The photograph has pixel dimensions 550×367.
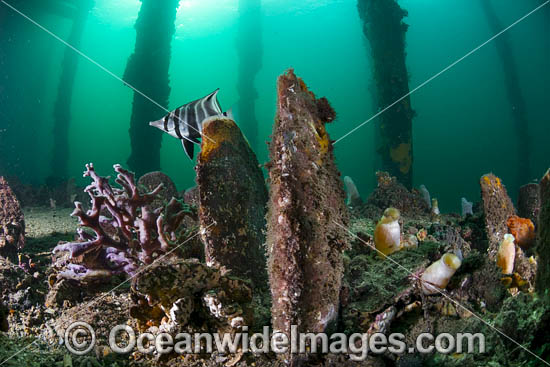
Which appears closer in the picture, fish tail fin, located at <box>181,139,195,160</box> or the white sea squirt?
the white sea squirt

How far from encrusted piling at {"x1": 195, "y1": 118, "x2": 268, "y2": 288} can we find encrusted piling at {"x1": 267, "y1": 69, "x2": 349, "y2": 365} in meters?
0.79

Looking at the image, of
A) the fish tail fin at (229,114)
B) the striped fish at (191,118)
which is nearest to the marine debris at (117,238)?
the striped fish at (191,118)

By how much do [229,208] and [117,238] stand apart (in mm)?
1373

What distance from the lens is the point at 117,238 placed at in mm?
3160

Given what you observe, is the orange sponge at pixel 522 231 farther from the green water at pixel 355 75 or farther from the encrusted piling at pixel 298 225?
the green water at pixel 355 75

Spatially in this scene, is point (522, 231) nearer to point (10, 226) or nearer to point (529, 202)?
point (529, 202)

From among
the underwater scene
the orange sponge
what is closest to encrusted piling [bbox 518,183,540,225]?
the underwater scene

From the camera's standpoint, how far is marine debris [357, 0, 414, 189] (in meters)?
13.1

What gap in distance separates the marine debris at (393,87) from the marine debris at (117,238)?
1196 centimetres

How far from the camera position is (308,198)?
1.82 metres

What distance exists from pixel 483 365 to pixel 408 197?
5.63 m
